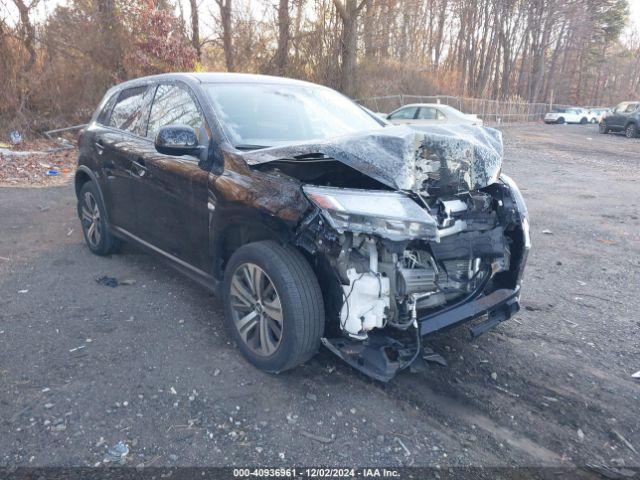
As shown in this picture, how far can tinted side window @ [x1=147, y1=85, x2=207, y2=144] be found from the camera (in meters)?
3.74

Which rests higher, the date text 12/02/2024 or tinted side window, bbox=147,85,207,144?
tinted side window, bbox=147,85,207,144

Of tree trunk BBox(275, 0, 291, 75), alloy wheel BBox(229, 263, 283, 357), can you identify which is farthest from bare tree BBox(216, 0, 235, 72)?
alloy wheel BBox(229, 263, 283, 357)

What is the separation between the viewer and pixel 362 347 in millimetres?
2820

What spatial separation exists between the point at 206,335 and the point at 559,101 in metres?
61.2

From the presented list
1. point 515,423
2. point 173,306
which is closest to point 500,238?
point 515,423

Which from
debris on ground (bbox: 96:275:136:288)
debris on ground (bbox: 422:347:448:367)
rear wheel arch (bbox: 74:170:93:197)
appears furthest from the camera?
rear wheel arch (bbox: 74:170:93:197)

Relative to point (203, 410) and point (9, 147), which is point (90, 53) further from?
point (203, 410)

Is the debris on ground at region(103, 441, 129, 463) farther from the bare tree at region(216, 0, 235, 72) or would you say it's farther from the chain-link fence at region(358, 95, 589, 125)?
the chain-link fence at region(358, 95, 589, 125)

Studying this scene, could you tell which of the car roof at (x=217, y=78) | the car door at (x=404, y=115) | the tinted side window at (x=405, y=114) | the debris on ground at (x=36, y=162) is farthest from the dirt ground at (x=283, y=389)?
the tinted side window at (x=405, y=114)

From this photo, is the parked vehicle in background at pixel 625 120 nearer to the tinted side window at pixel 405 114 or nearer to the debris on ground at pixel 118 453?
the tinted side window at pixel 405 114

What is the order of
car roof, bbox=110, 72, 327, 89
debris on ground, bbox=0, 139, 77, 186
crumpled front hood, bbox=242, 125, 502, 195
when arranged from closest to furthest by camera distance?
crumpled front hood, bbox=242, 125, 502, 195 < car roof, bbox=110, 72, 327, 89 < debris on ground, bbox=0, 139, 77, 186

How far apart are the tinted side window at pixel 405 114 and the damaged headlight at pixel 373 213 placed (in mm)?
16645

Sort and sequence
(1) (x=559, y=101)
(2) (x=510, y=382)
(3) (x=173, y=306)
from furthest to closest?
1. (1) (x=559, y=101)
2. (3) (x=173, y=306)
3. (2) (x=510, y=382)

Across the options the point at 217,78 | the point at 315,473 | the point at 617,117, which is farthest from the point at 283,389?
the point at 617,117
